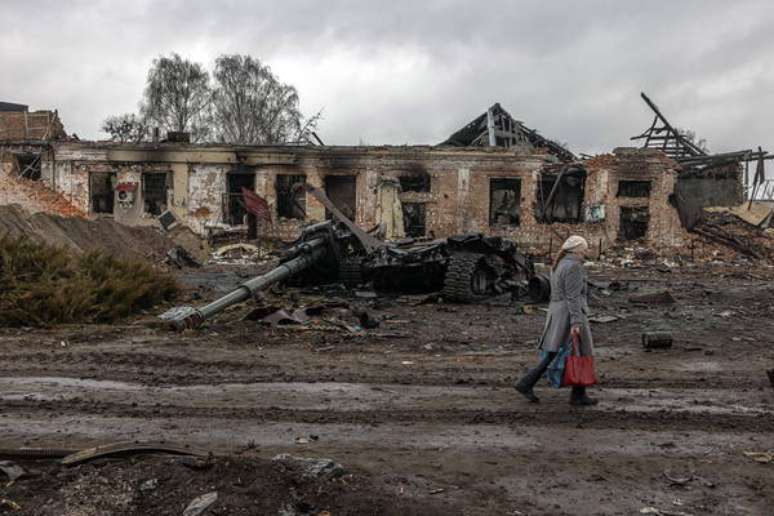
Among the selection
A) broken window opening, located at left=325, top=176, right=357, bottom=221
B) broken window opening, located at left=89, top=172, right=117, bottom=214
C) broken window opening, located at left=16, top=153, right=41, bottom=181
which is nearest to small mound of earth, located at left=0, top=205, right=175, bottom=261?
broken window opening, located at left=89, top=172, right=117, bottom=214

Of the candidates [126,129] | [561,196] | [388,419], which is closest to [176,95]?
[126,129]

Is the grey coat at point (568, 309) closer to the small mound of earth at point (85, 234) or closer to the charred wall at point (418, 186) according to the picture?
the small mound of earth at point (85, 234)

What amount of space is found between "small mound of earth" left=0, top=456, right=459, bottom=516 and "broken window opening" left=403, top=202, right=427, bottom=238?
2575 centimetres

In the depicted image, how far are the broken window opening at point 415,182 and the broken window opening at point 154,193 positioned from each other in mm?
10487

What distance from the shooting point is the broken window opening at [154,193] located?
30.5 metres

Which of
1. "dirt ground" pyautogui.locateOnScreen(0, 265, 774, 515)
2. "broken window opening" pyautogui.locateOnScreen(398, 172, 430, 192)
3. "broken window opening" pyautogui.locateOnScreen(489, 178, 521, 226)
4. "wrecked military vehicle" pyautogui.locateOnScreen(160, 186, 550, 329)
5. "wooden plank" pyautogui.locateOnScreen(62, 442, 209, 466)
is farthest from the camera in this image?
"broken window opening" pyautogui.locateOnScreen(489, 178, 521, 226)

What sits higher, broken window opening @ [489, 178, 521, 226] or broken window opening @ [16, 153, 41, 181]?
broken window opening @ [16, 153, 41, 181]

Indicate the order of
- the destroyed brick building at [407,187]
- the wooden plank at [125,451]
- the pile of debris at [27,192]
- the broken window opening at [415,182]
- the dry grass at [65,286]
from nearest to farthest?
the wooden plank at [125,451]
the dry grass at [65,286]
the destroyed brick building at [407,187]
the pile of debris at [27,192]
the broken window opening at [415,182]

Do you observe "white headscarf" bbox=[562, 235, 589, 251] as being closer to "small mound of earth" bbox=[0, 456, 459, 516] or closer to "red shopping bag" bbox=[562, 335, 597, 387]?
"red shopping bag" bbox=[562, 335, 597, 387]

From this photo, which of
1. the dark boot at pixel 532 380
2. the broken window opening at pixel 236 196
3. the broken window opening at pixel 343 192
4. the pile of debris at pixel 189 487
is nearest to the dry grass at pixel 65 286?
the pile of debris at pixel 189 487

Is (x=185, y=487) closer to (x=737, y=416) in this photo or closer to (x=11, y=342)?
(x=737, y=416)

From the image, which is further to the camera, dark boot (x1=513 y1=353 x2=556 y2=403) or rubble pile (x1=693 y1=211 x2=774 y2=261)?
rubble pile (x1=693 y1=211 x2=774 y2=261)

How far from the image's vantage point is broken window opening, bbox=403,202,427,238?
2955 centimetres

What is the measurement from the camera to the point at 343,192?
30.4 metres
